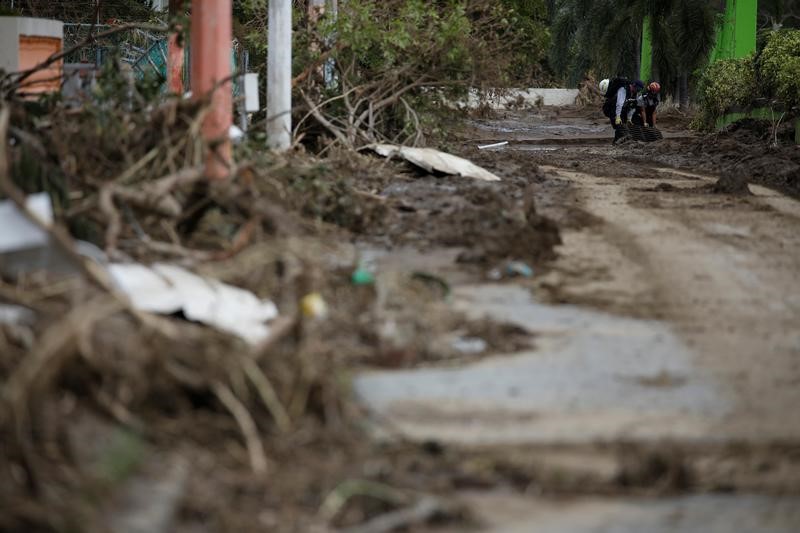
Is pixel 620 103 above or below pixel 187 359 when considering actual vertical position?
above

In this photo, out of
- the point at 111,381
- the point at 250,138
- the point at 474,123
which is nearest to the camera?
the point at 111,381

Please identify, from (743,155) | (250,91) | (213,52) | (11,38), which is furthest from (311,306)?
(743,155)

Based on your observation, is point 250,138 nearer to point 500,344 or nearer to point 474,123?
point 500,344

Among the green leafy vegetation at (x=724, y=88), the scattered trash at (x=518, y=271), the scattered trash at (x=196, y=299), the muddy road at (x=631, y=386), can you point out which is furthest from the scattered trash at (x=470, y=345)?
the green leafy vegetation at (x=724, y=88)

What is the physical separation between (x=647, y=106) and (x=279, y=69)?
15200mm

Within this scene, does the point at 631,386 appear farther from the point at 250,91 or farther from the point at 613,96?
the point at 613,96

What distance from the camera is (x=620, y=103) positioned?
93.2 ft

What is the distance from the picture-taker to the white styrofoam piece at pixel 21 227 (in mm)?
6648

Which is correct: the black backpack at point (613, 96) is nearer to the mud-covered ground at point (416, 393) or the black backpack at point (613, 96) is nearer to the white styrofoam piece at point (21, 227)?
the mud-covered ground at point (416, 393)

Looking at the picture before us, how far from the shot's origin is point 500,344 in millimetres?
7125

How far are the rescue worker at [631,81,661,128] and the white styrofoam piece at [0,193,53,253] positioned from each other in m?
22.5

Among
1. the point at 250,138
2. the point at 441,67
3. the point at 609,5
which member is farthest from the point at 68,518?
the point at 609,5

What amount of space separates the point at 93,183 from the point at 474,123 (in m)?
22.5

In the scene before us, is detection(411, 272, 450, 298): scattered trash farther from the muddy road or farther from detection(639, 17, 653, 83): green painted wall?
detection(639, 17, 653, 83): green painted wall
